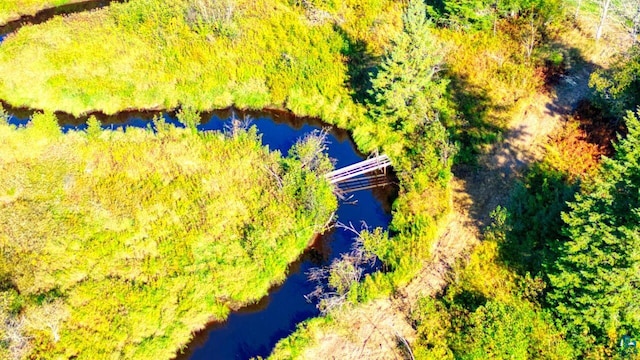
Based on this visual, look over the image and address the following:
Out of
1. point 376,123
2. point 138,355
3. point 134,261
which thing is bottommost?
point 138,355

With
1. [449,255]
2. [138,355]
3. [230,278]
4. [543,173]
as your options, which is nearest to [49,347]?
[138,355]

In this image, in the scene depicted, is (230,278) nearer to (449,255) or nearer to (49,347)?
(49,347)

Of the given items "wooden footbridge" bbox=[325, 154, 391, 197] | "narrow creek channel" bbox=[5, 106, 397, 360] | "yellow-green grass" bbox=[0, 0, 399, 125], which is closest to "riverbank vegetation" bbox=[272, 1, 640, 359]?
"narrow creek channel" bbox=[5, 106, 397, 360]

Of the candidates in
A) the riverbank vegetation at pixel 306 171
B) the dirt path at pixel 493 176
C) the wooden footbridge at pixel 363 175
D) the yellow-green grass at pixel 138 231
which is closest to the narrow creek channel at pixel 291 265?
the wooden footbridge at pixel 363 175

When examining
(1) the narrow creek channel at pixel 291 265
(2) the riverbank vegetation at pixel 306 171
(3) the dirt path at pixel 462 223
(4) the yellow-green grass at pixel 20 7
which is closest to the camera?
(2) the riverbank vegetation at pixel 306 171

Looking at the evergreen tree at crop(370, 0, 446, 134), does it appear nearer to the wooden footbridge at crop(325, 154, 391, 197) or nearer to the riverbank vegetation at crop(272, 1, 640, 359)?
the riverbank vegetation at crop(272, 1, 640, 359)

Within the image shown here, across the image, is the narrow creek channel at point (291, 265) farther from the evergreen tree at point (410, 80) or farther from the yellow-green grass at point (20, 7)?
the yellow-green grass at point (20, 7)
